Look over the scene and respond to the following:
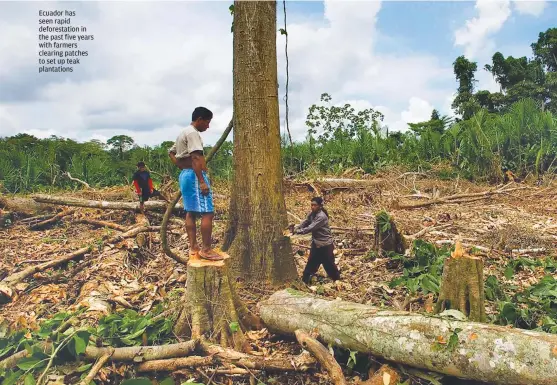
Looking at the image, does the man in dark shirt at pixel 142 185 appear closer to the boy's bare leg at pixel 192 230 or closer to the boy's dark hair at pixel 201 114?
the boy's bare leg at pixel 192 230

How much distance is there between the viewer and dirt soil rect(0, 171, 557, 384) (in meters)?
4.61

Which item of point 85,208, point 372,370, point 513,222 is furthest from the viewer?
point 85,208

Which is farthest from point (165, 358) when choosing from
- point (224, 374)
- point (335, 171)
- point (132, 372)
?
point (335, 171)

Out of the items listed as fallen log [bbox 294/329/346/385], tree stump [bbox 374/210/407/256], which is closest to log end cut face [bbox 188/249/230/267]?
fallen log [bbox 294/329/346/385]

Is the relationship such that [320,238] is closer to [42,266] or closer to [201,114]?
[201,114]

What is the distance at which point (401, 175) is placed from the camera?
11320 millimetres

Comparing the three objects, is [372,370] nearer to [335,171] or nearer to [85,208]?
[85,208]

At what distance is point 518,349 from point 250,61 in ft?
10.7

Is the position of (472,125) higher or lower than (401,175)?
higher

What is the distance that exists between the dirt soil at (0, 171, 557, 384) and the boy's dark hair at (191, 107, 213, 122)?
5.59ft

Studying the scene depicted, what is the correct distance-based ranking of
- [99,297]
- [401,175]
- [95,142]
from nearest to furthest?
[99,297] < [401,175] < [95,142]

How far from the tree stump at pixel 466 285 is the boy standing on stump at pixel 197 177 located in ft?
6.35

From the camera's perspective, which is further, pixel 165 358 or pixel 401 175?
pixel 401 175

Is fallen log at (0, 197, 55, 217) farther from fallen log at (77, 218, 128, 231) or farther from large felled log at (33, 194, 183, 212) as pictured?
fallen log at (77, 218, 128, 231)
